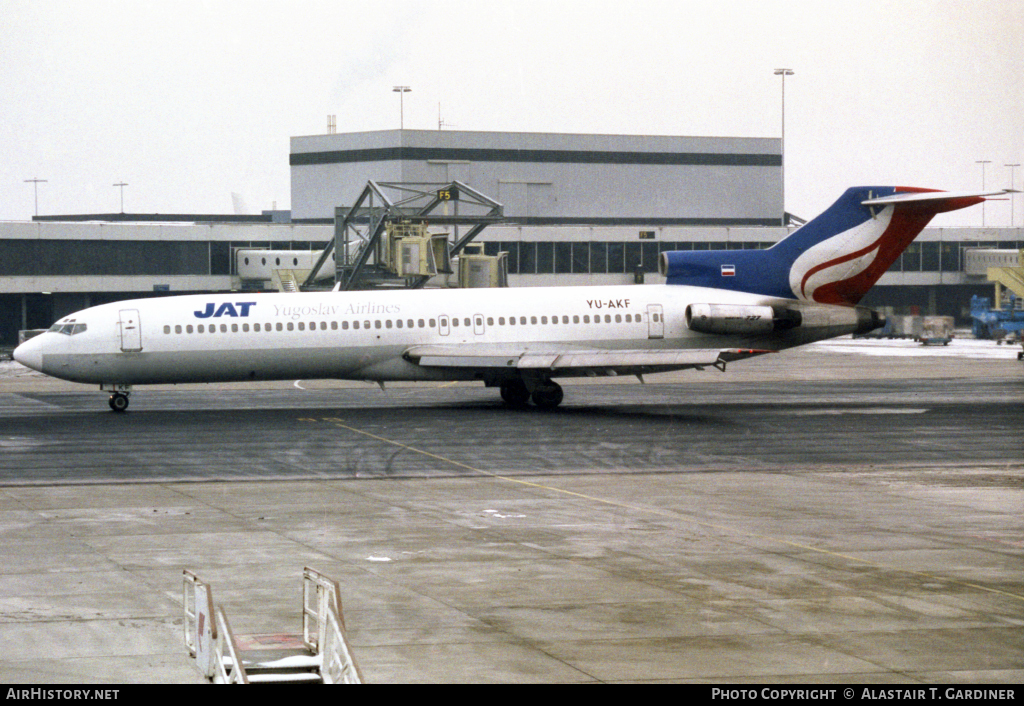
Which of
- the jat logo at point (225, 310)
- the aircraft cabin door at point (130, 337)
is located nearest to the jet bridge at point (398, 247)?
the jat logo at point (225, 310)

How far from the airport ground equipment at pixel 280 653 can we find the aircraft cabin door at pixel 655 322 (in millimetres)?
29794

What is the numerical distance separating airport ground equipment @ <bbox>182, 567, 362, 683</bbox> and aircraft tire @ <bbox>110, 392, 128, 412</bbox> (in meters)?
29.8

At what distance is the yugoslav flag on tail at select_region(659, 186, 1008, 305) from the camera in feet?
135

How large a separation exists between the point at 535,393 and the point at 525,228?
47.8 metres

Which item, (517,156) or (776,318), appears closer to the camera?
(776,318)

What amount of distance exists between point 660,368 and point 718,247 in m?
52.5

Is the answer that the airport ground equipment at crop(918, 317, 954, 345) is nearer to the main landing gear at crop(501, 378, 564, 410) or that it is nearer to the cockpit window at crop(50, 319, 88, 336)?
the main landing gear at crop(501, 378, 564, 410)

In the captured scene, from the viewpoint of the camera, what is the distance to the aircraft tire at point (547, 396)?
40094 millimetres

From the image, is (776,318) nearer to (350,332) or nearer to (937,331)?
(350,332)

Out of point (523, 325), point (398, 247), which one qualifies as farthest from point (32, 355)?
point (398, 247)

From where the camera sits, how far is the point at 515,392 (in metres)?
40.7

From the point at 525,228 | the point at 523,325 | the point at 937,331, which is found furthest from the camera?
the point at 525,228

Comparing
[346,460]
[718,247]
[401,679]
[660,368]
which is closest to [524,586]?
[401,679]

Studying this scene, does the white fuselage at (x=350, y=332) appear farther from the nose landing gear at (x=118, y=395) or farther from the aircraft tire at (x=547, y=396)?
the aircraft tire at (x=547, y=396)
